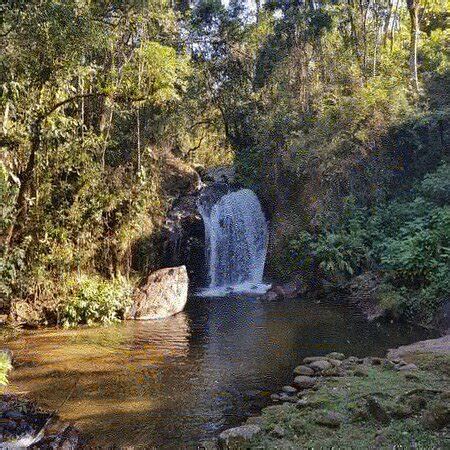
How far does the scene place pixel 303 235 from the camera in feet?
52.6

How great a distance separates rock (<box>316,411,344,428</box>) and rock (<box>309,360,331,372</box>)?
2.20m

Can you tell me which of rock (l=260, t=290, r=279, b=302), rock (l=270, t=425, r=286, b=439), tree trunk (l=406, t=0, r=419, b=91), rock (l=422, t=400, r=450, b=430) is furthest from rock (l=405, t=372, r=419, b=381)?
tree trunk (l=406, t=0, r=419, b=91)

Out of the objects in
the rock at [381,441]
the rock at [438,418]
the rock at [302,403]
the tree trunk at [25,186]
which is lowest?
the rock at [302,403]

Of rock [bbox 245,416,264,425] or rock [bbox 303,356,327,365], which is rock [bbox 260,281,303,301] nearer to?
rock [bbox 303,356,327,365]

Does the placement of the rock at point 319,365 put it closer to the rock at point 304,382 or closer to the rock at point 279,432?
the rock at point 304,382

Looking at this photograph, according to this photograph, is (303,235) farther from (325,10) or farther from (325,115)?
(325,10)

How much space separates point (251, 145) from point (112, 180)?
1063 cm

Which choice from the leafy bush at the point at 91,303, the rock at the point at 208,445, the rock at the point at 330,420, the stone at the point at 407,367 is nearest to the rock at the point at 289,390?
the rock at the point at 330,420

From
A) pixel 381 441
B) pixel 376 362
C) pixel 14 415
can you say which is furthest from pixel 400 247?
pixel 14 415

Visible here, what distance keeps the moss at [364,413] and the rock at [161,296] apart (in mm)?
6400

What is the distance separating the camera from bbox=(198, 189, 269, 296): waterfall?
17.6 meters

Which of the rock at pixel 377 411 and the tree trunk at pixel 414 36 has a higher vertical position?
the tree trunk at pixel 414 36

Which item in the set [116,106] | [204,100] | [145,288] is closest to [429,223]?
[145,288]

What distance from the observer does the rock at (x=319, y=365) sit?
305 inches
